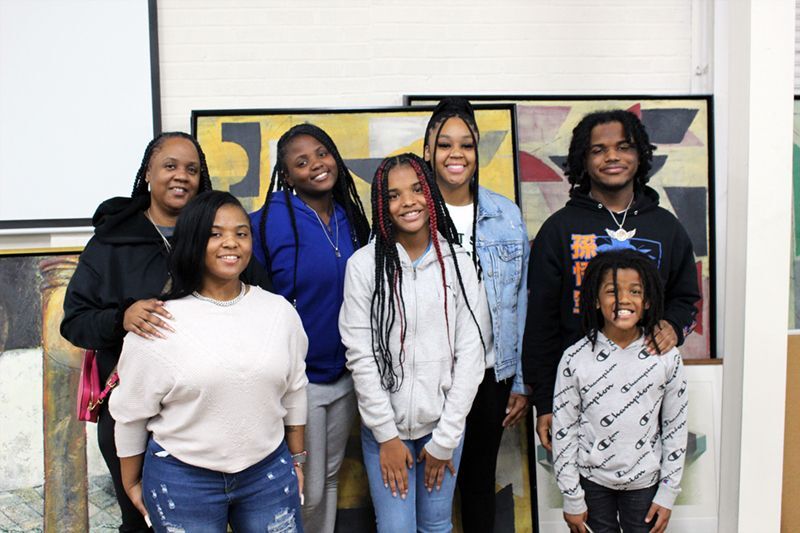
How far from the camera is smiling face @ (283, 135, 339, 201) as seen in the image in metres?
2.00

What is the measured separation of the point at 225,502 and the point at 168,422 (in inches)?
8.8

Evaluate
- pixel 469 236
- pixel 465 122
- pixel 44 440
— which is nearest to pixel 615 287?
pixel 469 236

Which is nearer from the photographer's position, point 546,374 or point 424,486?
point 424,486

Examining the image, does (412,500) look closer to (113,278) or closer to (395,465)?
(395,465)

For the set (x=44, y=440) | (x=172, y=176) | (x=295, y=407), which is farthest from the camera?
(x=44, y=440)

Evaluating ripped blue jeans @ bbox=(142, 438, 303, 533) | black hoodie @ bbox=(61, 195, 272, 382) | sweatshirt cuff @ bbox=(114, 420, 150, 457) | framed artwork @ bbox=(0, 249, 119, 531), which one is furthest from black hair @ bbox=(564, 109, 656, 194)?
framed artwork @ bbox=(0, 249, 119, 531)

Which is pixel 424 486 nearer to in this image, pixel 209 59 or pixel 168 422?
pixel 168 422

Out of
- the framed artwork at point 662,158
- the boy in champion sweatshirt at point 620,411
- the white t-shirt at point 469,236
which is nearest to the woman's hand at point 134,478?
the white t-shirt at point 469,236

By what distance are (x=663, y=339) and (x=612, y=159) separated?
0.56 metres

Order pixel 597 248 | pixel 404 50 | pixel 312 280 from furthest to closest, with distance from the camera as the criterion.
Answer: pixel 404 50 < pixel 597 248 < pixel 312 280

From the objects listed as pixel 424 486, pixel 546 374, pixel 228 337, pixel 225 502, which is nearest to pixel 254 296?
pixel 228 337

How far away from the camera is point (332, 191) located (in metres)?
2.16

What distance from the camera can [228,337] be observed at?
5.11 ft

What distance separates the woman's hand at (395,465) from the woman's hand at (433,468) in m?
0.04
